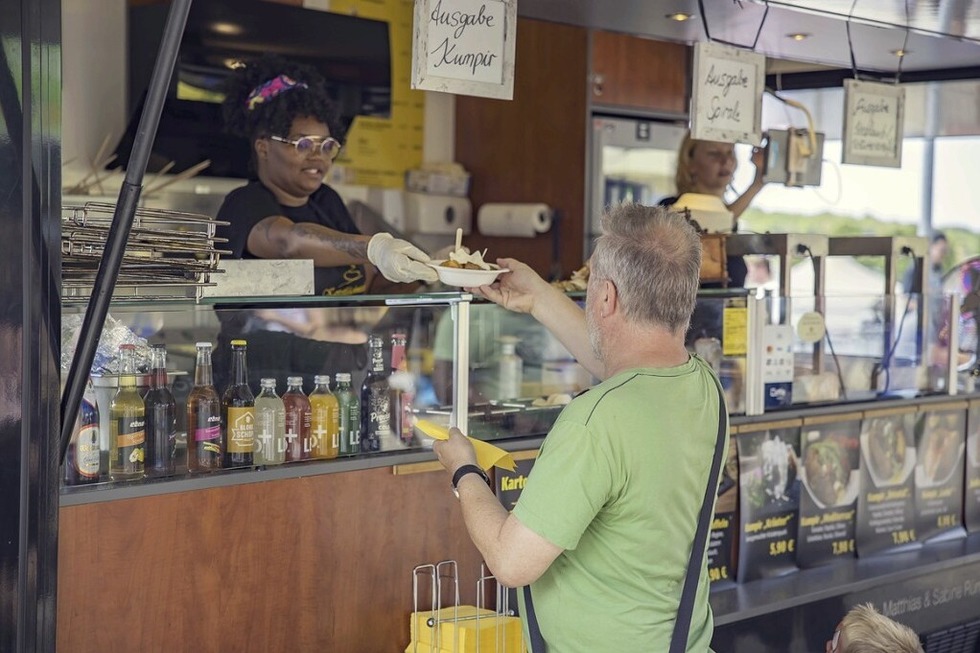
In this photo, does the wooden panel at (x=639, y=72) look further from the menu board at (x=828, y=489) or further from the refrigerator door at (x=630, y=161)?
the menu board at (x=828, y=489)

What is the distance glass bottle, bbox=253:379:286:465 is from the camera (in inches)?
104

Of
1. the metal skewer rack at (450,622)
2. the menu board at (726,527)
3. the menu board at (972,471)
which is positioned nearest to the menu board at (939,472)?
the menu board at (972,471)

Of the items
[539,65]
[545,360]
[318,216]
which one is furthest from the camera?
[539,65]

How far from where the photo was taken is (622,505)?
2057 millimetres

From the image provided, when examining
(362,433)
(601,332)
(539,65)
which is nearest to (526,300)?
(362,433)

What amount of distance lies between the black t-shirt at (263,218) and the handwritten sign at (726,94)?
1.11 meters

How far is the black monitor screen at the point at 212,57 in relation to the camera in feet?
15.8

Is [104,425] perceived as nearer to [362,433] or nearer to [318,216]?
[362,433]

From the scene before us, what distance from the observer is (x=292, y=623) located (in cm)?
267

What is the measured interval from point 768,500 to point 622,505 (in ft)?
5.86

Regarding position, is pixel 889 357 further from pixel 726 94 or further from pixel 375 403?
pixel 375 403

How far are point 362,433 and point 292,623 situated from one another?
46 cm

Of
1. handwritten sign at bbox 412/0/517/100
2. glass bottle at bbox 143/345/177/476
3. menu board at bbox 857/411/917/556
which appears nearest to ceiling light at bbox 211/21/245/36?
handwritten sign at bbox 412/0/517/100

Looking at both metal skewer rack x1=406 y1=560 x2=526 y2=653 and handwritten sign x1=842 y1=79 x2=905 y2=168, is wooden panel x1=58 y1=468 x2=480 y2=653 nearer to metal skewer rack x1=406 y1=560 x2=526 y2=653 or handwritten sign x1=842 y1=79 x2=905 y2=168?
metal skewer rack x1=406 y1=560 x2=526 y2=653
